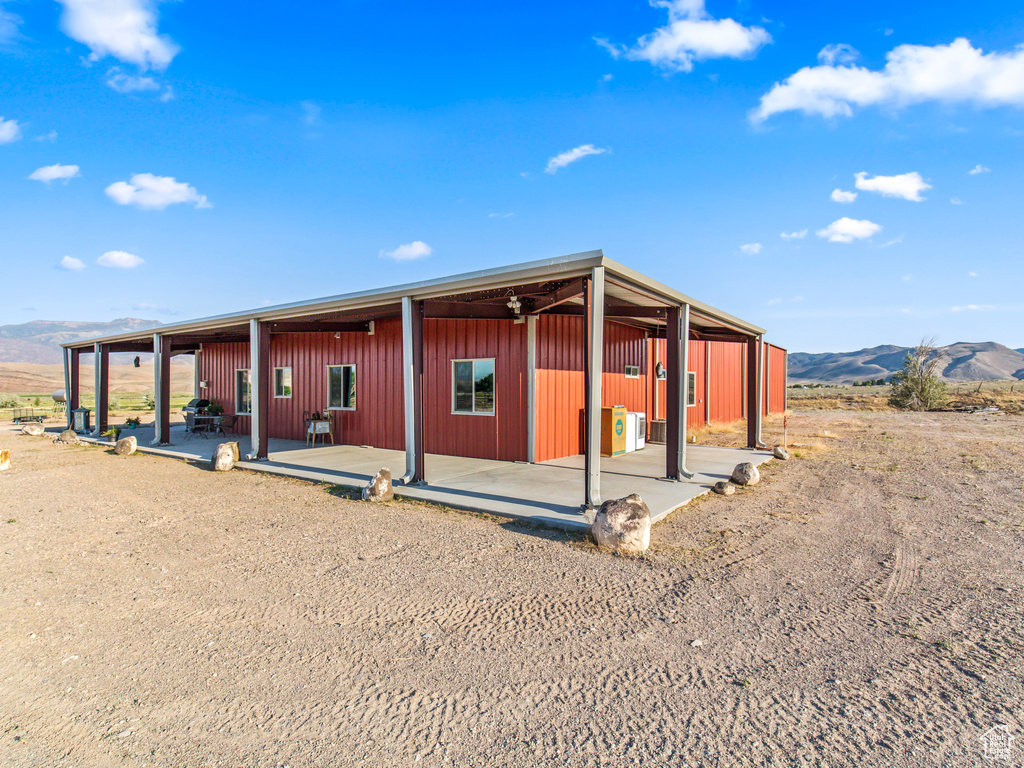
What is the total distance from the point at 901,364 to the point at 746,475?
109 m

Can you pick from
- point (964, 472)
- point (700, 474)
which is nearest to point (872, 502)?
point (700, 474)

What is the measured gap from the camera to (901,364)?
94.4 metres

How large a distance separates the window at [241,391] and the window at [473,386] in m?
7.92

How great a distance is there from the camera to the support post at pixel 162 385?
12195mm

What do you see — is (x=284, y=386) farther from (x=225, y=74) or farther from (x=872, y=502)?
(x=872, y=502)

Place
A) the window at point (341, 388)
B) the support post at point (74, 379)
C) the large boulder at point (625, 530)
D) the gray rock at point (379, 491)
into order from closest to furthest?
the large boulder at point (625, 530), the gray rock at point (379, 491), the window at point (341, 388), the support post at point (74, 379)

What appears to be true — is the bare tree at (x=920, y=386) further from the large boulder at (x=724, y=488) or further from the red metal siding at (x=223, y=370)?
the red metal siding at (x=223, y=370)

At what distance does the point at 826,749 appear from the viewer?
2.21 metres

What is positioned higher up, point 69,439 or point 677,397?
point 677,397

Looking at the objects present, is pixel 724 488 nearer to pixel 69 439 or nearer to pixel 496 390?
pixel 496 390

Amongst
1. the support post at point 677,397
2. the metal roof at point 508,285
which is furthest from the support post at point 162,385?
the support post at point 677,397

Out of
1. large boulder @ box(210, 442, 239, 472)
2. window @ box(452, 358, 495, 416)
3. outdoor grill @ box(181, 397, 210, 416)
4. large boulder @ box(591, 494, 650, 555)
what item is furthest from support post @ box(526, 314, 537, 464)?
outdoor grill @ box(181, 397, 210, 416)

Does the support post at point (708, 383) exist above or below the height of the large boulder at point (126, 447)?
above

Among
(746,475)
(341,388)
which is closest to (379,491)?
(746,475)
